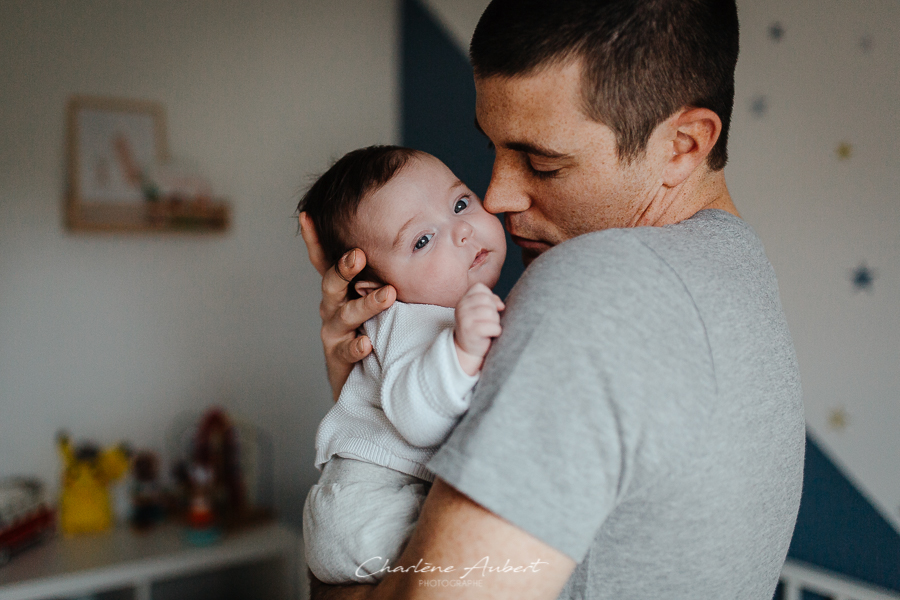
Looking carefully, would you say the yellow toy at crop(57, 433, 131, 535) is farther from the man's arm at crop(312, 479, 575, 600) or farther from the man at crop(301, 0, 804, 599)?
the man's arm at crop(312, 479, 575, 600)

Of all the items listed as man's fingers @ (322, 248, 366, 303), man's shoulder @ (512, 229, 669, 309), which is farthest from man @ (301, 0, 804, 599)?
man's fingers @ (322, 248, 366, 303)

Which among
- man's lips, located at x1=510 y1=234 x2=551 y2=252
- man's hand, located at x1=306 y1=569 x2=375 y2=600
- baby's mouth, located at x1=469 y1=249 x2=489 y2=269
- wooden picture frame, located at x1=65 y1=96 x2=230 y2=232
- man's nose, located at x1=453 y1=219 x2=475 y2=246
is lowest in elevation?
man's hand, located at x1=306 y1=569 x2=375 y2=600

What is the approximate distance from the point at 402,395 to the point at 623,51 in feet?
1.75

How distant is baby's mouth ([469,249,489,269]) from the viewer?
1115 mm

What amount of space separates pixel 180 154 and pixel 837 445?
107 inches

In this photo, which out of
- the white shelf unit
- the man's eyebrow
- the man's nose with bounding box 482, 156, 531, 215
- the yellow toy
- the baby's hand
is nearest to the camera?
the baby's hand

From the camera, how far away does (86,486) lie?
2.62 metres

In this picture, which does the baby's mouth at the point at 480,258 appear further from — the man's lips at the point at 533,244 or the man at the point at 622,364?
the man at the point at 622,364

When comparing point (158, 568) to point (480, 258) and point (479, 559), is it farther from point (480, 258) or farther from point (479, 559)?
point (479, 559)

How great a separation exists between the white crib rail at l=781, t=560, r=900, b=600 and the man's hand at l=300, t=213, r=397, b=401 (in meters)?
1.49

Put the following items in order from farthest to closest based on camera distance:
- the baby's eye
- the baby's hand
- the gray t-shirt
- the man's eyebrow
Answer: the baby's eye < the man's eyebrow < the baby's hand < the gray t-shirt

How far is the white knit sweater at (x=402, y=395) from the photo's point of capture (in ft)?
2.53

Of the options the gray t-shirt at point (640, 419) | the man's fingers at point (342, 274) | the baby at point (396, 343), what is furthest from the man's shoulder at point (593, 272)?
the man's fingers at point (342, 274)

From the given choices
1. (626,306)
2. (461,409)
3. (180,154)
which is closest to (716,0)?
(626,306)
